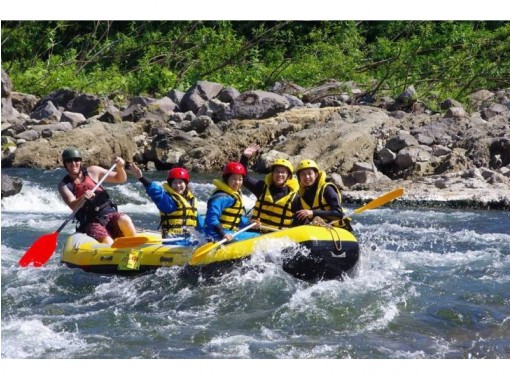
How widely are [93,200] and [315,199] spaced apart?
1.95 meters

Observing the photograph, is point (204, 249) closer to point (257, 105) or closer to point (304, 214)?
point (304, 214)

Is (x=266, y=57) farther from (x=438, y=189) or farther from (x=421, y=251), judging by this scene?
(x=421, y=251)

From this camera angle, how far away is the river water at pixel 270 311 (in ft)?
19.9

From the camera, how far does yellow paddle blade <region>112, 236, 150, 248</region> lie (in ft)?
25.8

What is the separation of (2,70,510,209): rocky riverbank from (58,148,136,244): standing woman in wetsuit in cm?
513

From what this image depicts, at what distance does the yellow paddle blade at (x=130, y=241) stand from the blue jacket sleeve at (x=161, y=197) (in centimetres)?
35

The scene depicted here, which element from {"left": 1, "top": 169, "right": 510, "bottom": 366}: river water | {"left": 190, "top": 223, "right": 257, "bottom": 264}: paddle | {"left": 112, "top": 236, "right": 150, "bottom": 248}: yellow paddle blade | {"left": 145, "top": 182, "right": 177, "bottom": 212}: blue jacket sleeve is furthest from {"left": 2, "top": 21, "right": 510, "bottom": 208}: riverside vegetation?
{"left": 190, "top": 223, "right": 257, "bottom": 264}: paddle

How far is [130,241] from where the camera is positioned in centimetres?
788

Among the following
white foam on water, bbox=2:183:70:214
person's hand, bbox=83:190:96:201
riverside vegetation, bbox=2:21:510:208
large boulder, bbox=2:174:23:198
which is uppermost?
person's hand, bbox=83:190:96:201

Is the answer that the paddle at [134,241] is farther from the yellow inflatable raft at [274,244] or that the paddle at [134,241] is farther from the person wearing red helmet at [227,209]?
the person wearing red helmet at [227,209]

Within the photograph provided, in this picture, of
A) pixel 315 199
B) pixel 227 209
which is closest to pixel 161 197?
pixel 227 209

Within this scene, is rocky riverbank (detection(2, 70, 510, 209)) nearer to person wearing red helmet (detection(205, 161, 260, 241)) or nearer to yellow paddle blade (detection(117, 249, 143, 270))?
person wearing red helmet (detection(205, 161, 260, 241))

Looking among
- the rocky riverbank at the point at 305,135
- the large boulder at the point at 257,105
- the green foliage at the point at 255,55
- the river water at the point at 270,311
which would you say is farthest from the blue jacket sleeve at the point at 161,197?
the green foliage at the point at 255,55

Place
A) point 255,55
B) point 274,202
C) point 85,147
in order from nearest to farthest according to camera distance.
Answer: point 274,202 → point 85,147 → point 255,55
